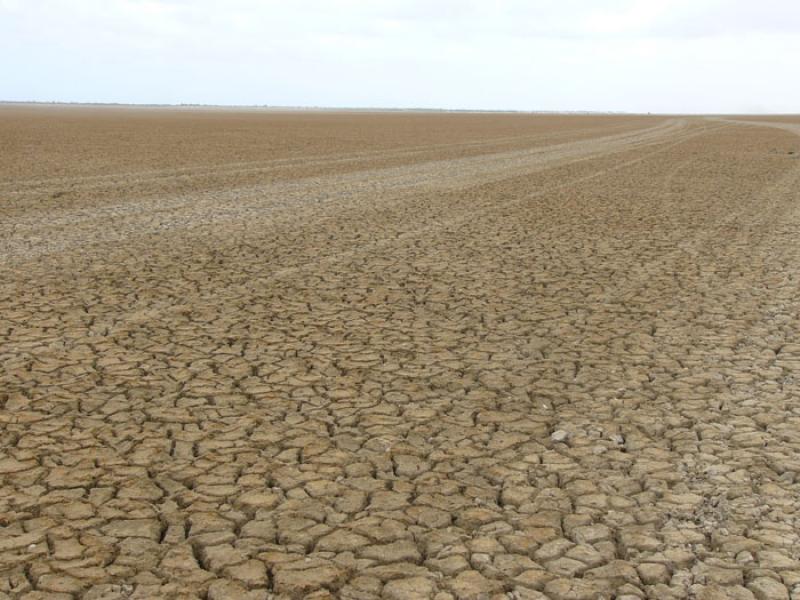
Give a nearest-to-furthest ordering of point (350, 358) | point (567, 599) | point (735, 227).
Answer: point (567, 599) → point (350, 358) → point (735, 227)

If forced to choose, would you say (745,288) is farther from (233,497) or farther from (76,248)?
(76,248)

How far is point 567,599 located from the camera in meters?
2.70

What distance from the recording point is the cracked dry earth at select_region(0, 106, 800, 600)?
2.89m

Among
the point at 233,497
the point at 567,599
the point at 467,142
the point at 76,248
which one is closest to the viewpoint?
the point at 567,599

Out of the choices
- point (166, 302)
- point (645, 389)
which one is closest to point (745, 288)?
point (645, 389)

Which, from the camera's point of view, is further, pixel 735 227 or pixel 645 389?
pixel 735 227

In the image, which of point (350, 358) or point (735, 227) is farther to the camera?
point (735, 227)

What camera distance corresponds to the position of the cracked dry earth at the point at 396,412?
289 centimetres

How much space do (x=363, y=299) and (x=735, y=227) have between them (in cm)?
610

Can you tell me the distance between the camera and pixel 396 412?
14.0ft

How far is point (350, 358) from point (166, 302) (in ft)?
6.46

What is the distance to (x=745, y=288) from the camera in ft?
23.4

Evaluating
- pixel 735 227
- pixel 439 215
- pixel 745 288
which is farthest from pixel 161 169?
pixel 745 288

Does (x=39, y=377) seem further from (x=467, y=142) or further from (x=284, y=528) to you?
(x=467, y=142)
